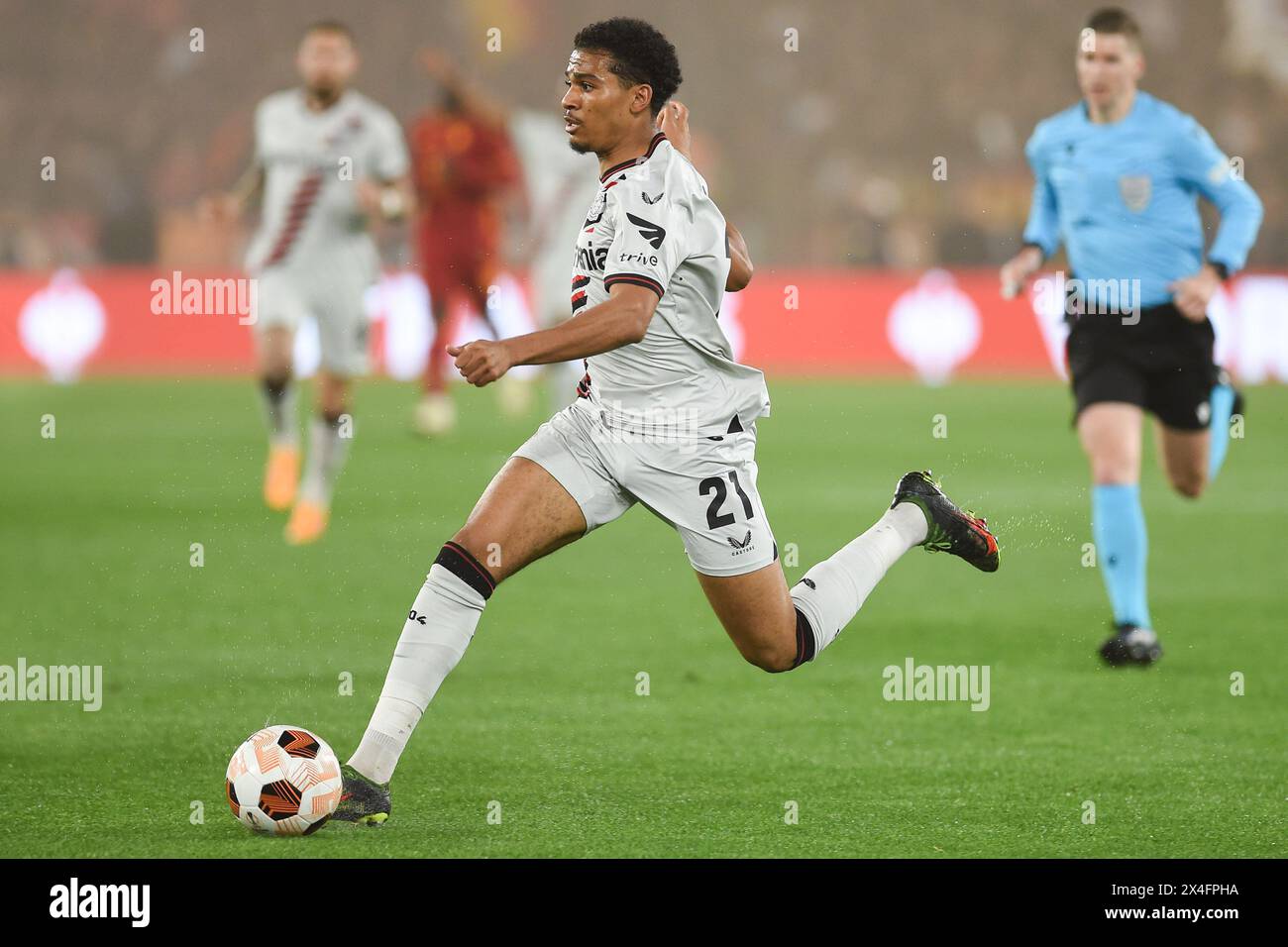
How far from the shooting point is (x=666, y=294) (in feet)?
15.0

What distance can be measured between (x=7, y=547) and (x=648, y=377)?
5840 mm

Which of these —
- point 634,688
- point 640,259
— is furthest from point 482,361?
point 634,688

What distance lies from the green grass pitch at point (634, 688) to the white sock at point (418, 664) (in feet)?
0.63

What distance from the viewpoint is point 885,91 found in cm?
2538

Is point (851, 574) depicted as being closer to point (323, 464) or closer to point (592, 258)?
point (592, 258)

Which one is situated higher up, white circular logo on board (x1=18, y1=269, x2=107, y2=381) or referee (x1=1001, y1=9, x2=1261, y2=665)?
white circular logo on board (x1=18, y1=269, x2=107, y2=381)

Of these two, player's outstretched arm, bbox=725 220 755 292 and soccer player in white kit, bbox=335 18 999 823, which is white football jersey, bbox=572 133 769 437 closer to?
soccer player in white kit, bbox=335 18 999 823

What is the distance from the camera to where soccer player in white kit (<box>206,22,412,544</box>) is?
9.80 meters

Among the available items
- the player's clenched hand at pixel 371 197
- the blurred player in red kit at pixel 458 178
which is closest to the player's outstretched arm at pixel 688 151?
the player's clenched hand at pixel 371 197

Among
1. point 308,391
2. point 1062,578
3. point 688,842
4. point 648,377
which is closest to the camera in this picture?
point 688,842

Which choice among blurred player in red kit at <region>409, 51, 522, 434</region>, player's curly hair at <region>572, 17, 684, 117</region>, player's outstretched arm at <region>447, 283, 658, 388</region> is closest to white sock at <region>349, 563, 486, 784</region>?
player's outstretched arm at <region>447, 283, 658, 388</region>

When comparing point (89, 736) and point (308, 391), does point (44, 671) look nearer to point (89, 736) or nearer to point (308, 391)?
point (89, 736)

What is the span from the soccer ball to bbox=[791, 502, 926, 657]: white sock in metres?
1.33
